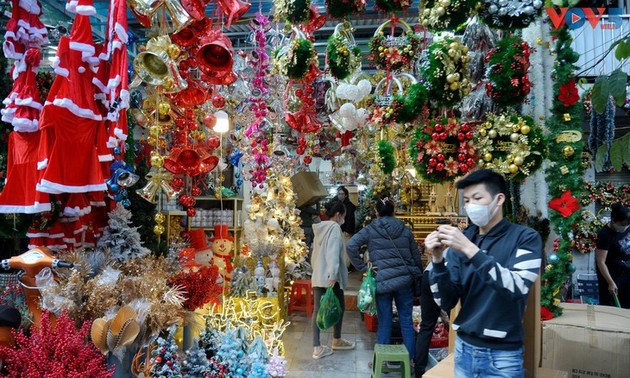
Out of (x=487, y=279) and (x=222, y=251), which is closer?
(x=487, y=279)

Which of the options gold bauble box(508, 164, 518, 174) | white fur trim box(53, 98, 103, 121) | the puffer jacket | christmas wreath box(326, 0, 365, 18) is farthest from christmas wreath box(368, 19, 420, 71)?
white fur trim box(53, 98, 103, 121)

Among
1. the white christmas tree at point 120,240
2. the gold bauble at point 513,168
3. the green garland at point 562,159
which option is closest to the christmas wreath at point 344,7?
the green garland at point 562,159

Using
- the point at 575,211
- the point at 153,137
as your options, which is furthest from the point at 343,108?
the point at 575,211

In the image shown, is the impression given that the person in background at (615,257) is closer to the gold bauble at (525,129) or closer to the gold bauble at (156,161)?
the gold bauble at (525,129)

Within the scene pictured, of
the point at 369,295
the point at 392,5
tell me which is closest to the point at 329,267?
the point at 369,295

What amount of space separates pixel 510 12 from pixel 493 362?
170 cm

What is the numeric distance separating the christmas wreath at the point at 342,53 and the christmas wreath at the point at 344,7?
31cm

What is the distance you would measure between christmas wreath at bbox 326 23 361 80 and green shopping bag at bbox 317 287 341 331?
1990 millimetres

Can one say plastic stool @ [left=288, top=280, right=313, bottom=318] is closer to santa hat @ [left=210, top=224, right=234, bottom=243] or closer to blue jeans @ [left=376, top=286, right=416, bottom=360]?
santa hat @ [left=210, top=224, right=234, bottom=243]

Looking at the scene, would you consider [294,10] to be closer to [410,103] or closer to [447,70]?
[410,103]

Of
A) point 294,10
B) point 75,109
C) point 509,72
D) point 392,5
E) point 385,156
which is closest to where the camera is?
point 509,72

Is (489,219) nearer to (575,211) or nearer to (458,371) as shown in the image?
(458,371)

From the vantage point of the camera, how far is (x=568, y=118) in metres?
2.69

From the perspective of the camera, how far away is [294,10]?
10.1 feet
